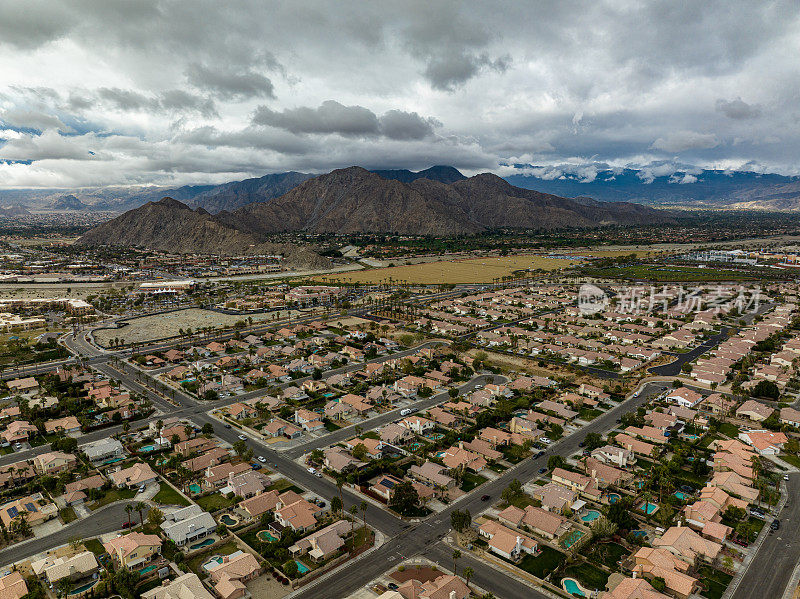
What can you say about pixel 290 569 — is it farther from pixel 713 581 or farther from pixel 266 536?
pixel 713 581

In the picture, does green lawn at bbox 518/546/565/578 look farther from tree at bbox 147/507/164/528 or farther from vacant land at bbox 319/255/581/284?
vacant land at bbox 319/255/581/284

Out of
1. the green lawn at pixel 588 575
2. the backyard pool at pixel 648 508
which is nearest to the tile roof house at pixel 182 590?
the green lawn at pixel 588 575

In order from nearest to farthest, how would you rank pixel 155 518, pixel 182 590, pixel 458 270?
pixel 182 590 < pixel 155 518 < pixel 458 270

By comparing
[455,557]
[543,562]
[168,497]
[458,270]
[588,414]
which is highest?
[458,270]

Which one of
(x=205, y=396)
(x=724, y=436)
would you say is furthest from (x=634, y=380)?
(x=205, y=396)

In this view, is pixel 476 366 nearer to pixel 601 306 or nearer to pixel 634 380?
pixel 634 380

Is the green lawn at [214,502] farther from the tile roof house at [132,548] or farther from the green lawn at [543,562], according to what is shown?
the green lawn at [543,562]

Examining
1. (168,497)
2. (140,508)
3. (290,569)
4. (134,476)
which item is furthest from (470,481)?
(134,476)
